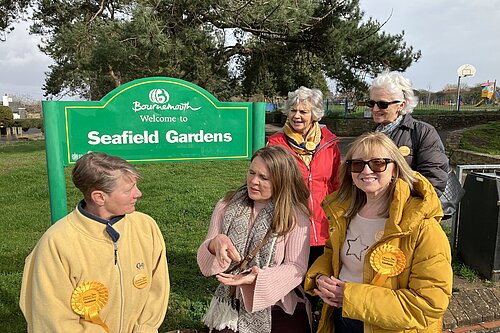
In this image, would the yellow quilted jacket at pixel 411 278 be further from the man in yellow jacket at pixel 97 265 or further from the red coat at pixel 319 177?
the man in yellow jacket at pixel 97 265

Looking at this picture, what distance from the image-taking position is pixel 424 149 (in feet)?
8.02

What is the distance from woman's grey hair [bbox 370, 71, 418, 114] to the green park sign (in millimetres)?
914


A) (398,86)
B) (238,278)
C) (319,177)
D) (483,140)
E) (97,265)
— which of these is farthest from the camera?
(483,140)

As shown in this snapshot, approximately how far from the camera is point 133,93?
105 inches

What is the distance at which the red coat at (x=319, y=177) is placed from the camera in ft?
8.59

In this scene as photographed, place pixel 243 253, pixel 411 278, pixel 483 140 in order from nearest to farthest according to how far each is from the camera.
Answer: pixel 411 278
pixel 243 253
pixel 483 140

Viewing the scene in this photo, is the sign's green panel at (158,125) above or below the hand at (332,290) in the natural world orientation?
above

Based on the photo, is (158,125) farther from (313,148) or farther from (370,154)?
(370,154)

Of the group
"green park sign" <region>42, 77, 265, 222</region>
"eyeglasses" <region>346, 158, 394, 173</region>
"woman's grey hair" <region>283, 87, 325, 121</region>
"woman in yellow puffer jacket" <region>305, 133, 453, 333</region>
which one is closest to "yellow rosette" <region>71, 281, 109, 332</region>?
"woman in yellow puffer jacket" <region>305, 133, 453, 333</region>

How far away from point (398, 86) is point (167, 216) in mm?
4123

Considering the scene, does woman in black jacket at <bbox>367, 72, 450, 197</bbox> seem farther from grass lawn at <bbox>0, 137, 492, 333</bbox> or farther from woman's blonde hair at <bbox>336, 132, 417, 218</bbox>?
grass lawn at <bbox>0, 137, 492, 333</bbox>

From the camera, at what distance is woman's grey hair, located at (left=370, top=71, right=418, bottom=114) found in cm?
243

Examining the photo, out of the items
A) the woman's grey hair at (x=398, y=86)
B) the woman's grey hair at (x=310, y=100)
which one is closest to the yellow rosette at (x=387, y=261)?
the woman's grey hair at (x=398, y=86)

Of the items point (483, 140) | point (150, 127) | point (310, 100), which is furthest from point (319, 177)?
point (483, 140)
